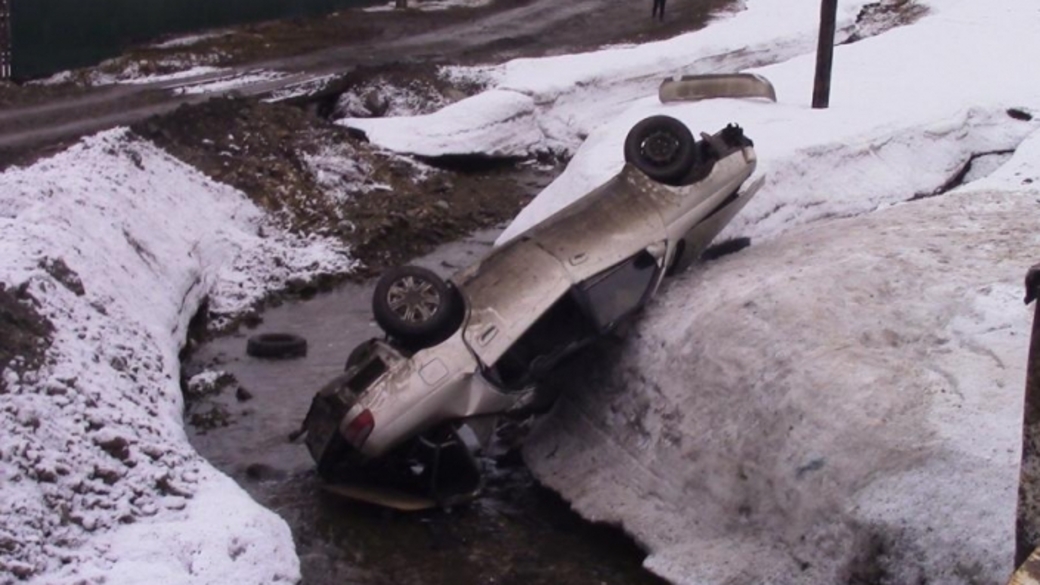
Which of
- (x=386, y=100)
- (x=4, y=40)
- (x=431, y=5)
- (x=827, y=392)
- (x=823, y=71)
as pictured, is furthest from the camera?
(x=431, y=5)

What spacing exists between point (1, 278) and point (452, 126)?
10.2m

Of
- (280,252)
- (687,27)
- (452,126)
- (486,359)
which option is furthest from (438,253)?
(687,27)

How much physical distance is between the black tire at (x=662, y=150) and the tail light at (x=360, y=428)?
10.2 feet

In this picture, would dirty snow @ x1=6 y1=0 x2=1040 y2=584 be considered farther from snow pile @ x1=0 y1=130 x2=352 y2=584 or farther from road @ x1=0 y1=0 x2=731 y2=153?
road @ x1=0 y1=0 x2=731 y2=153

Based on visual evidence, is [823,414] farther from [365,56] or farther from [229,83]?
[365,56]

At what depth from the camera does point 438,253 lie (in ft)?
54.8

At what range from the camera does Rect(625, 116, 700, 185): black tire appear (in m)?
11.4

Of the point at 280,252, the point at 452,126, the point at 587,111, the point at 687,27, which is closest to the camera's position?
the point at 280,252

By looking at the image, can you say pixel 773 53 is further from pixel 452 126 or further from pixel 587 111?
pixel 452 126

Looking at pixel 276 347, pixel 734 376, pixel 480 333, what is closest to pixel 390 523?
pixel 480 333

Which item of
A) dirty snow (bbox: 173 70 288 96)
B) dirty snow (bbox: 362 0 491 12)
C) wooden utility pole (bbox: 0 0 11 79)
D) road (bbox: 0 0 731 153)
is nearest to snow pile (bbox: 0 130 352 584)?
road (bbox: 0 0 731 153)

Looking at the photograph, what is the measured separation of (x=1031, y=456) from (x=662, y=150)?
5.53 meters

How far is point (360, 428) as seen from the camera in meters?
9.88

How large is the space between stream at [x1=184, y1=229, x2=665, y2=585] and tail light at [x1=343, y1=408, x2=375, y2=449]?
60cm
